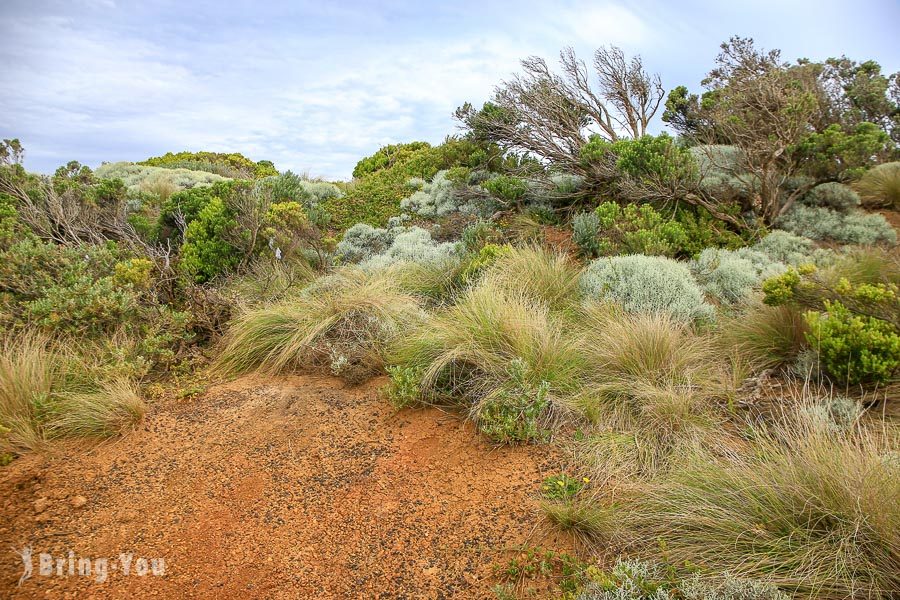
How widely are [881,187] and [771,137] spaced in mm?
3077

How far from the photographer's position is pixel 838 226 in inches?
286

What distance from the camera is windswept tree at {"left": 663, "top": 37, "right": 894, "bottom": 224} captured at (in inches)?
279

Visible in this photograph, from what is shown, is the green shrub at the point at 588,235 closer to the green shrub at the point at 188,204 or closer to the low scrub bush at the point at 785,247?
the low scrub bush at the point at 785,247

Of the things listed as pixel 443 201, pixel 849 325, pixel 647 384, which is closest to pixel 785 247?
pixel 849 325

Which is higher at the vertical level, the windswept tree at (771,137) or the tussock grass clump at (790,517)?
the windswept tree at (771,137)

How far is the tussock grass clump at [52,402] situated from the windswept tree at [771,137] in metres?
7.86

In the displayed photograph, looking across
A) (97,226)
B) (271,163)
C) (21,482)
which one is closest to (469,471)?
(21,482)

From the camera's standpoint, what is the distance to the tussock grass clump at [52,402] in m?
3.45

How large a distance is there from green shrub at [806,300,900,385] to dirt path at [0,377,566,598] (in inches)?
88.1

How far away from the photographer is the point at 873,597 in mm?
1971

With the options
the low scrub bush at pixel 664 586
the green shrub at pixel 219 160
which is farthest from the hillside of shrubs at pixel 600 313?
the green shrub at pixel 219 160

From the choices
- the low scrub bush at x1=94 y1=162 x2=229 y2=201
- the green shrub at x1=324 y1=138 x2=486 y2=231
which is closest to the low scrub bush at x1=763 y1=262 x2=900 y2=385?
the green shrub at x1=324 y1=138 x2=486 y2=231

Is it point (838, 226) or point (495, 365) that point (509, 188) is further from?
point (495, 365)

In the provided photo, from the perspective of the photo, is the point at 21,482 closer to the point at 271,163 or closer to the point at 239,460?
the point at 239,460
